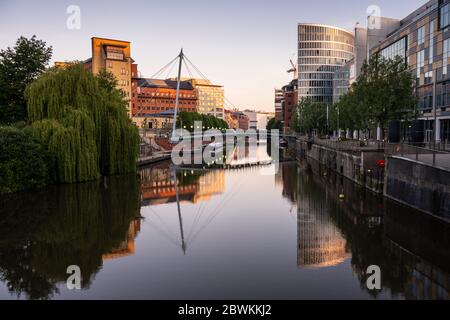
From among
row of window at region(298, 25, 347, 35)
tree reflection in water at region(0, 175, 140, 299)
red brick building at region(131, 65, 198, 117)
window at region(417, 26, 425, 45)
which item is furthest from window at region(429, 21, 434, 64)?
red brick building at region(131, 65, 198, 117)

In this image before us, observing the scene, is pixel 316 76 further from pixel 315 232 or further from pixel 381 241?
pixel 381 241

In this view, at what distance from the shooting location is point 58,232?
63.7 feet

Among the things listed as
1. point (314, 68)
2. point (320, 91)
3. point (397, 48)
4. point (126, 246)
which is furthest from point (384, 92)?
point (314, 68)

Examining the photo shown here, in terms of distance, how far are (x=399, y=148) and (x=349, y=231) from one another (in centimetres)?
968

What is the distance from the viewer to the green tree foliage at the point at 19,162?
92.7ft

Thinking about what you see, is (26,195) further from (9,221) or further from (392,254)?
(392,254)

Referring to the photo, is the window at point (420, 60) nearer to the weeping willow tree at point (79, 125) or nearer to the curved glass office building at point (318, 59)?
the weeping willow tree at point (79, 125)

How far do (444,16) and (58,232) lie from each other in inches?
1807

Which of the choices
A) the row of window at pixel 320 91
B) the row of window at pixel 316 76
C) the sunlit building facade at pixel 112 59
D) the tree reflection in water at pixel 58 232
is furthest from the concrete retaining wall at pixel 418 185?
the row of window at pixel 316 76

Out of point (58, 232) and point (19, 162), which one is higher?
point (19, 162)

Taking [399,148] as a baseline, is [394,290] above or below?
below

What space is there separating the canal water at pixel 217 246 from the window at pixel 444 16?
88.6 feet
